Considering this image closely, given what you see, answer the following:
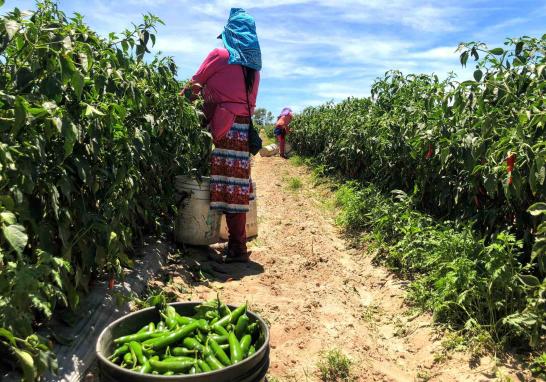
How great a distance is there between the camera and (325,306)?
11.3 ft

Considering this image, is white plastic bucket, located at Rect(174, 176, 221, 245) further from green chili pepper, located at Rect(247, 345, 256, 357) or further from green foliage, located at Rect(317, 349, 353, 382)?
green chili pepper, located at Rect(247, 345, 256, 357)

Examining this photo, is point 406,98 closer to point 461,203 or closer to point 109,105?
point 461,203

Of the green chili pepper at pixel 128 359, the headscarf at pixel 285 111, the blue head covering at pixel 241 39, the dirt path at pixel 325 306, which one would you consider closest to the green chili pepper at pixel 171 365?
the green chili pepper at pixel 128 359

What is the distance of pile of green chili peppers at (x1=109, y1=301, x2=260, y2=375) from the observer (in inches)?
72.9

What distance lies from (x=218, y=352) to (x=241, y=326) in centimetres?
22

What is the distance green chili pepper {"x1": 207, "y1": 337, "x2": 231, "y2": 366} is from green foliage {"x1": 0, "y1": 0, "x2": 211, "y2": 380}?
2.01 ft

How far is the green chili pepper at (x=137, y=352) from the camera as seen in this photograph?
189cm

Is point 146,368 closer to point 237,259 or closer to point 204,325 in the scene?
point 204,325

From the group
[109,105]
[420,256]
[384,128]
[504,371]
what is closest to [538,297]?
[504,371]

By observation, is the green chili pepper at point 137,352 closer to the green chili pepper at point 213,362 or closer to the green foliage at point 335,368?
the green chili pepper at point 213,362

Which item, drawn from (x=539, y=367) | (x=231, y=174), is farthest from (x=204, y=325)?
(x=231, y=174)

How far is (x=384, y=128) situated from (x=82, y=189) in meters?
3.91

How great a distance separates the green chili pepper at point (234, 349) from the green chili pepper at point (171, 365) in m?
0.17

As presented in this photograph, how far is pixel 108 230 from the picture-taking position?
2.29 metres
